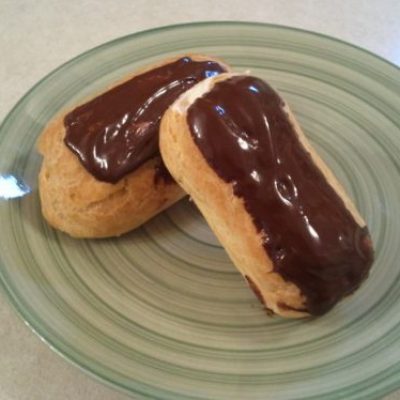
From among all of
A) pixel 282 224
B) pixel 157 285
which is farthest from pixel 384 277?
pixel 157 285

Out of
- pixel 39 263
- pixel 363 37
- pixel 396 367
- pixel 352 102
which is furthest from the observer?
pixel 363 37

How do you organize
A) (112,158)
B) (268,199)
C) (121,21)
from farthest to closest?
(121,21)
(112,158)
(268,199)

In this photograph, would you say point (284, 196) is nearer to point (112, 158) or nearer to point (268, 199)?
point (268, 199)

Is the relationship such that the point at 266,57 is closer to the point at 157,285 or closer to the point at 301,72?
the point at 301,72

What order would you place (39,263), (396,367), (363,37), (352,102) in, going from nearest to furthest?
(396,367), (39,263), (352,102), (363,37)

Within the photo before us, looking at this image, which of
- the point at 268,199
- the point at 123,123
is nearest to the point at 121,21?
the point at 123,123

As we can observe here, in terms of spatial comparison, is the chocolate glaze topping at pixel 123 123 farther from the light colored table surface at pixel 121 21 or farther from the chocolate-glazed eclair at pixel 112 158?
the light colored table surface at pixel 121 21

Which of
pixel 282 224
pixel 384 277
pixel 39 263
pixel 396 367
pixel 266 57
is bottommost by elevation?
pixel 396 367
